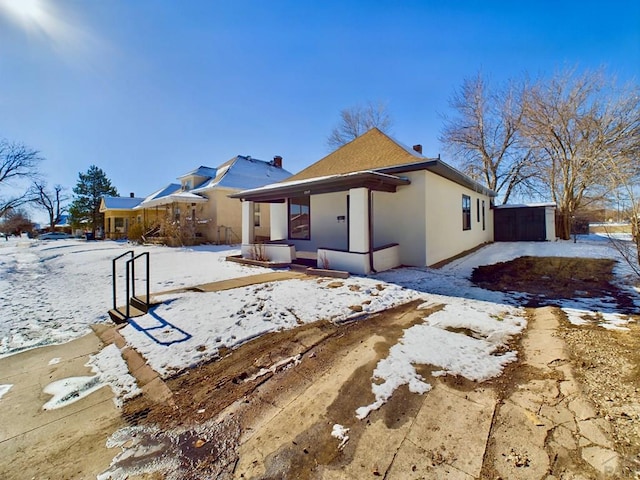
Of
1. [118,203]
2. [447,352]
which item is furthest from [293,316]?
[118,203]

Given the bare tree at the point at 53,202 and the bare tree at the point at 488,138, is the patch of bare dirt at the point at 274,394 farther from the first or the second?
the bare tree at the point at 53,202

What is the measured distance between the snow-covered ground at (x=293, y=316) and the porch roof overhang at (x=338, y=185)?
2401 millimetres

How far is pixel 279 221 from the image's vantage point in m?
11.6

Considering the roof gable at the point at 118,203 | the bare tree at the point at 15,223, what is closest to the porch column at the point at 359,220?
the roof gable at the point at 118,203

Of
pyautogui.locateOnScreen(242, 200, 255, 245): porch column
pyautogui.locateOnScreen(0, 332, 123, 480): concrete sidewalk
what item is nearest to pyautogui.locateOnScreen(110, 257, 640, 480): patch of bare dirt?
pyautogui.locateOnScreen(0, 332, 123, 480): concrete sidewalk

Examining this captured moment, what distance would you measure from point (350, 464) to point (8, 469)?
2.35m

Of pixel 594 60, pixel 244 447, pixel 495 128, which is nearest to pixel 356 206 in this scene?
pixel 244 447

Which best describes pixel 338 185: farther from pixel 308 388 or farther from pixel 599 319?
pixel 308 388

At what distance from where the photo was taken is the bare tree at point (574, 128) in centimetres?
1302

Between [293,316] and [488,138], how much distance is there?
75.0 feet

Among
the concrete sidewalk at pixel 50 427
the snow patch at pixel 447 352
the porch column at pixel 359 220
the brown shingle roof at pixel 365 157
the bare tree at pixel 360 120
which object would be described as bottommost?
the concrete sidewalk at pixel 50 427

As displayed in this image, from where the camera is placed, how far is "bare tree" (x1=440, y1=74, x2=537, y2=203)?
19.2 m

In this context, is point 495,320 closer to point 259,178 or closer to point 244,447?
point 244,447

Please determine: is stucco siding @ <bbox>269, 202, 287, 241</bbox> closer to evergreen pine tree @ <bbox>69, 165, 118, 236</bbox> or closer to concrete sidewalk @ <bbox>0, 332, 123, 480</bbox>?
concrete sidewalk @ <bbox>0, 332, 123, 480</bbox>
